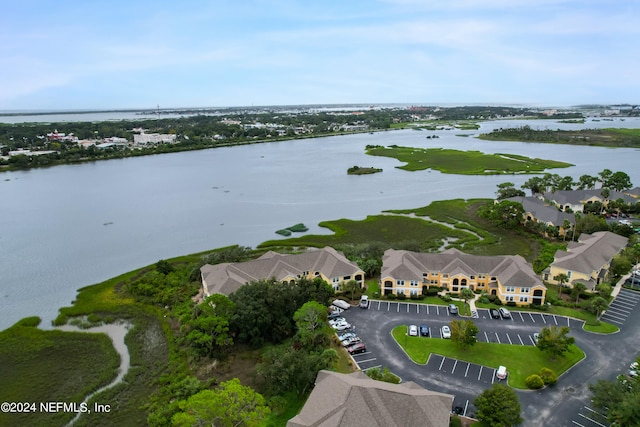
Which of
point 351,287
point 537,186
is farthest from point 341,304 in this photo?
point 537,186

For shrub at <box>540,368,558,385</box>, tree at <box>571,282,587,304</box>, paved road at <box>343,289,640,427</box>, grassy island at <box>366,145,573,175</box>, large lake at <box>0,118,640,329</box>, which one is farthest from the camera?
grassy island at <box>366,145,573,175</box>

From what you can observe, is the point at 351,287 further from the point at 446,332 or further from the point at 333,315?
the point at 446,332

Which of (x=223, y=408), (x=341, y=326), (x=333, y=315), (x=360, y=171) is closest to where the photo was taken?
(x=223, y=408)

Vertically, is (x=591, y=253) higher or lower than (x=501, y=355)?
higher

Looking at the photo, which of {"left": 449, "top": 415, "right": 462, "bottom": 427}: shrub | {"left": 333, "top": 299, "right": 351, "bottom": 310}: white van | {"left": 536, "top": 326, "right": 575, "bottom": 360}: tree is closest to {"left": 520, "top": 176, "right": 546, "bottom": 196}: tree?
{"left": 536, "top": 326, "right": 575, "bottom": 360}: tree

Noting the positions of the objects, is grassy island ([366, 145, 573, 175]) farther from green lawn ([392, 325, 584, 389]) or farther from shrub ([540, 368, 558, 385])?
shrub ([540, 368, 558, 385])

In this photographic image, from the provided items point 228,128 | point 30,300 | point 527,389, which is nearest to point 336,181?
point 30,300

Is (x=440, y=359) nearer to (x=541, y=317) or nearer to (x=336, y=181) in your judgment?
(x=541, y=317)
